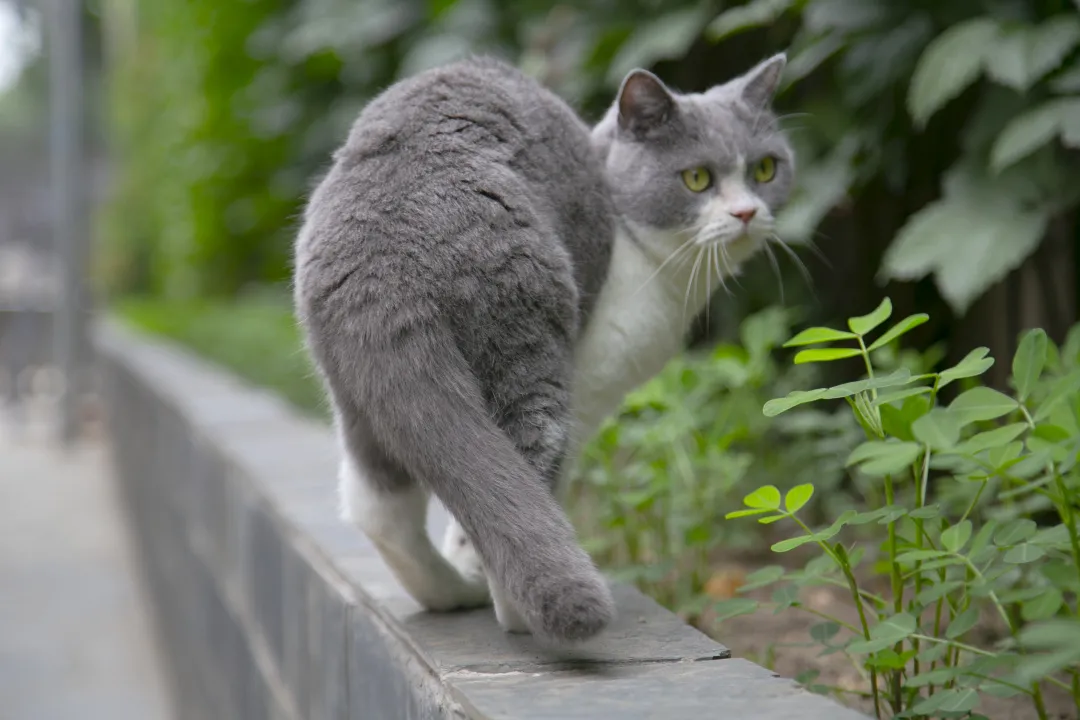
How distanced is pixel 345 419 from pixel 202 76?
7345 mm

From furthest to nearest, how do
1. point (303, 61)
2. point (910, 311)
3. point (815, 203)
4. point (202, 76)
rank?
point (202, 76) → point (303, 61) → point (910, 311) → point (815, 203)

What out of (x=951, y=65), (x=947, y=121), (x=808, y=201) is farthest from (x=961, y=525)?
(x=947, y=121)

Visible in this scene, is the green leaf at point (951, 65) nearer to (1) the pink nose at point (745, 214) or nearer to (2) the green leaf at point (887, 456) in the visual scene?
(1) the pink nose at point (745, 214)

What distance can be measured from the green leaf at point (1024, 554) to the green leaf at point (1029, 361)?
163mm

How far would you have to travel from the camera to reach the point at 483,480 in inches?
55.0

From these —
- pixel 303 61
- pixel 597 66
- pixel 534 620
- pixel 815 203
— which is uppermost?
pixel 303 61

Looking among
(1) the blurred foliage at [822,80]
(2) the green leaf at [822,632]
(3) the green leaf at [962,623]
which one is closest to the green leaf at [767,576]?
(2) the green leaf at [822,632]

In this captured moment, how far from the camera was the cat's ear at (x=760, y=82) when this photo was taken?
6.33 feet

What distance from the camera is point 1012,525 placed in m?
1.32

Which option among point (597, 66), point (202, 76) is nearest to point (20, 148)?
point (202, 76)

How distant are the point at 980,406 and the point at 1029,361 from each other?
11cm

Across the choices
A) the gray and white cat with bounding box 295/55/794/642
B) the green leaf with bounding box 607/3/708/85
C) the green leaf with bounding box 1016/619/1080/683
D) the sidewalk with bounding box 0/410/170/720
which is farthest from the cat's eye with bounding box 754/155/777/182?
the sidewalk with bounding box 0/410/170/720

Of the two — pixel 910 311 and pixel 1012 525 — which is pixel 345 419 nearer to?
pixel 1012 525

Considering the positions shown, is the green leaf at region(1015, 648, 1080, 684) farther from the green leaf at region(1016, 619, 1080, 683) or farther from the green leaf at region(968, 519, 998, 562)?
the green leaf at region(968, 519, 998, 562)
